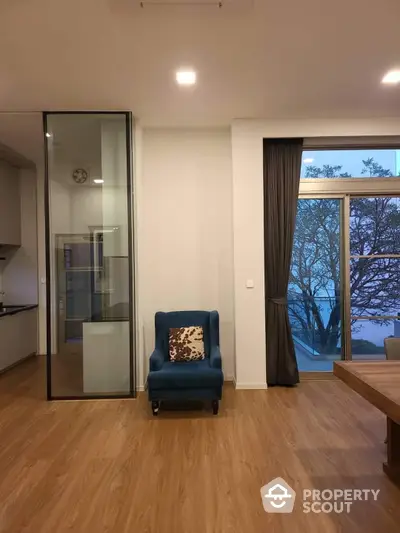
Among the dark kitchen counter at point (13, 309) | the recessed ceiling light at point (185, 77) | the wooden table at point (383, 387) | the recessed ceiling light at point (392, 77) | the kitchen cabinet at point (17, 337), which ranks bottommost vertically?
the kitchen cabinet at point (17, 337)

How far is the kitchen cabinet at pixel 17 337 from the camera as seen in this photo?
5406 mm

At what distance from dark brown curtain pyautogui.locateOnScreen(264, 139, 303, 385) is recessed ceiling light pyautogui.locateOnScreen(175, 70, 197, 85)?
1.49 metres

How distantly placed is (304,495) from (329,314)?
288 cm

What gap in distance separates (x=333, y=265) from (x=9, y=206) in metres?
5.01

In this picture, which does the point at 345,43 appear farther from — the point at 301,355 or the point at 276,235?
the point at 301,355

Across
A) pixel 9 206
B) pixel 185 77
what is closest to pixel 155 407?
pixel 185 77

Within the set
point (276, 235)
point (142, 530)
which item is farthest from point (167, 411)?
point (276, 235)

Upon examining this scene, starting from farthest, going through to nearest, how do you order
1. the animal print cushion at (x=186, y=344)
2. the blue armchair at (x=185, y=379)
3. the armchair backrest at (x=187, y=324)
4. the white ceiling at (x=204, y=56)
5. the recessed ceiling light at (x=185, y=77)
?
the armchair backrest at (x=187, y=324)
the animal print cushion at (x=186, y=344)
the blue armchair at (x=185, y=379)
the recessed ceiling light at (x=185, y=77)
the white ceiling at (x=204, y=56)

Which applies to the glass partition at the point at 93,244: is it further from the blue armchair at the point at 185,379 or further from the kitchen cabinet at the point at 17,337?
A: the kitchen cabinet at the point at 17,337

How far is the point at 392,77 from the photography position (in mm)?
3512

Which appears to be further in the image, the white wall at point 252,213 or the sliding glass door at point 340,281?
the sliding glass door at point 340,281

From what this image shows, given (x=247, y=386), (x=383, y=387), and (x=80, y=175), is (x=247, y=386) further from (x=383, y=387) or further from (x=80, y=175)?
(x=80, y=175)

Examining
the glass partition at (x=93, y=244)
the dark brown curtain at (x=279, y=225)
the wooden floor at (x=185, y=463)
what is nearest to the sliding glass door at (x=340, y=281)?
the dark brown curtain at (x=279, y=225)

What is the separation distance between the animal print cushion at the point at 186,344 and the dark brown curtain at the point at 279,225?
3.01 ft
